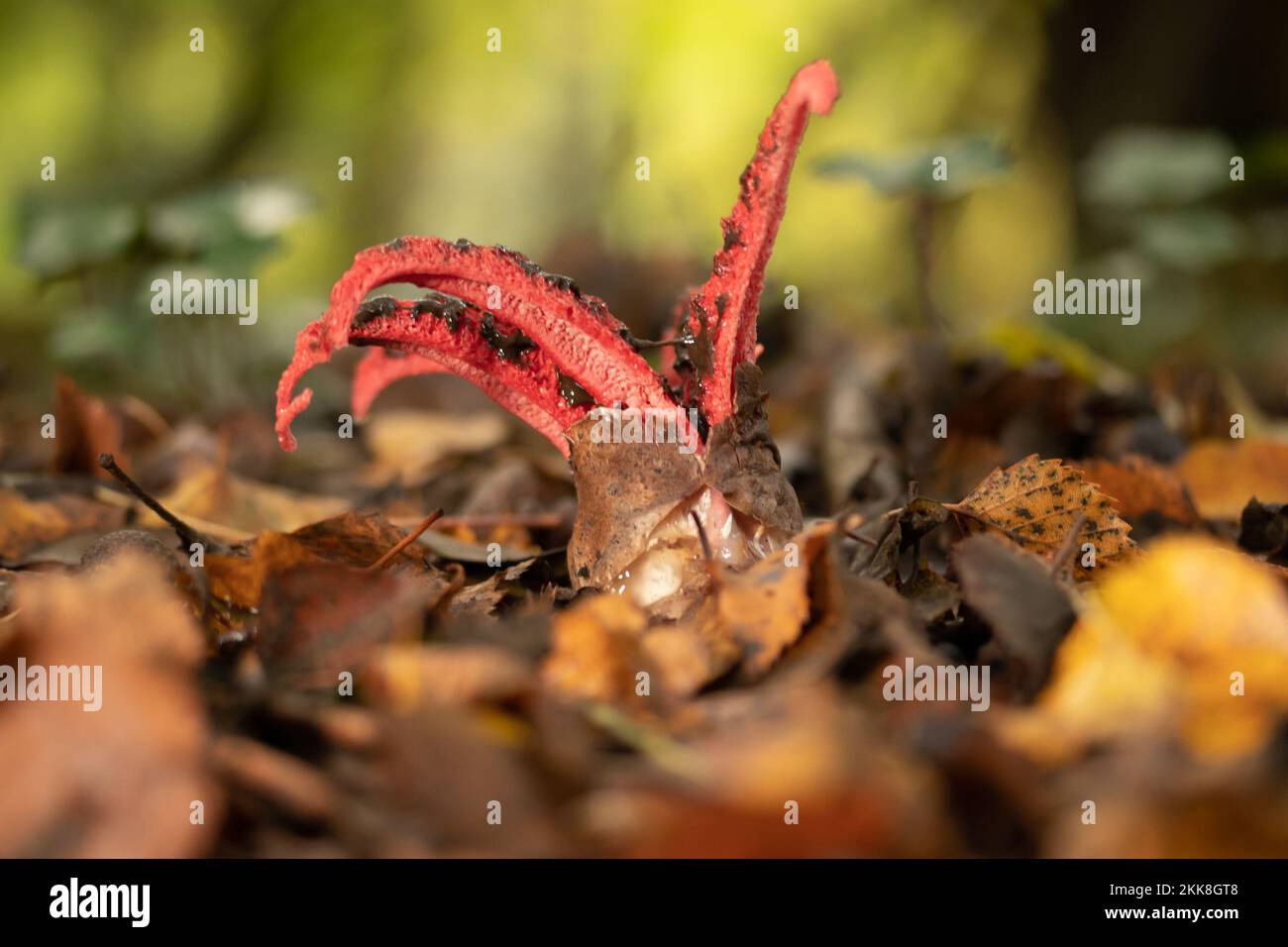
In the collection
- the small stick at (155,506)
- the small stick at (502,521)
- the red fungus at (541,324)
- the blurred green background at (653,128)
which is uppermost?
the blurred green background at (653,128)

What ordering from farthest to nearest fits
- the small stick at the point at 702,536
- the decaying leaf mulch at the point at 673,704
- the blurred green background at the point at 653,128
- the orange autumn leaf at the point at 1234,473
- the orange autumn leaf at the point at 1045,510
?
the blurred green background at the point at 653,128, the orange autumn leaf at the point at 1234,473, the orange autumn leaf at the point at 1045,510, the small stick at the point at 702,536, the decaying leaf mulch at the point at 673,704

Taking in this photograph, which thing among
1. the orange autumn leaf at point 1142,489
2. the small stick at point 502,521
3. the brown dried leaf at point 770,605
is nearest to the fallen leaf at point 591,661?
the brown dried leaf at point 770,605

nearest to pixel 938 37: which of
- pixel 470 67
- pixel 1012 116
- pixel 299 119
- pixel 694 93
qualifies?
pixel 1012 116

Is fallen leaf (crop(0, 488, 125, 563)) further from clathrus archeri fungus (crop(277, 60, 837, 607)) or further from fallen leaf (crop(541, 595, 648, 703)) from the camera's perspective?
fallen leaf (crop(541, 595, 648, 703))

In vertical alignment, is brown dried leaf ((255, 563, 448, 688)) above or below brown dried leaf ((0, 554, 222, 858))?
above

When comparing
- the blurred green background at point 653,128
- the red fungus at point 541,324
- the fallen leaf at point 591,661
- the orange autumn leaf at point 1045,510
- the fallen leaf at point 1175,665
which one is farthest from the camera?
the blurred green background at point 653,128

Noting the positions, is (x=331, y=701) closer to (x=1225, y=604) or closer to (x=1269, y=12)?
(x=1225, y=604)

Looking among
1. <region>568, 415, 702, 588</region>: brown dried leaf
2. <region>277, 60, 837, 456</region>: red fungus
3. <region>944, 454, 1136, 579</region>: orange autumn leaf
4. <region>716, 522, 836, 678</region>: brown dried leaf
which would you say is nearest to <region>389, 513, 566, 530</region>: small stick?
<region>277, 60, 837, 456</region>: red fungus

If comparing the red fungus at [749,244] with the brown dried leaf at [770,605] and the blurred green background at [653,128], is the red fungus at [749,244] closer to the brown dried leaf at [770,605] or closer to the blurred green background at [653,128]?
the brown dried leaf at [770,605]
